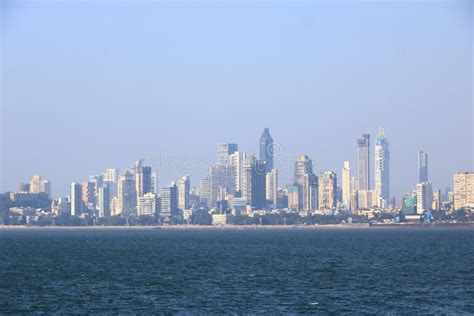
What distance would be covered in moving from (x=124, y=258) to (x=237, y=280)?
40.1 metres

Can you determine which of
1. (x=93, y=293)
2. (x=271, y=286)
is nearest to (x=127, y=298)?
(x=93, y=293)

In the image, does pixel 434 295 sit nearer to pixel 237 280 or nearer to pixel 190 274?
pixel 237 280

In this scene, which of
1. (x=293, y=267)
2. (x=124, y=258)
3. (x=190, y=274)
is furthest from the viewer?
(x=124, y=258)

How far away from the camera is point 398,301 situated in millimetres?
61781

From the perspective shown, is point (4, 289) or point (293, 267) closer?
point (4, 289)

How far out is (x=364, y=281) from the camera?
75562 mm

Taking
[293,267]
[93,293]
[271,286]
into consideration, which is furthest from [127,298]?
[293,267]

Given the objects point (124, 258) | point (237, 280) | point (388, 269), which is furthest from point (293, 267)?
point (124, 258)

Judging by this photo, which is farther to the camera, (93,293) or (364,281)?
(364,281)

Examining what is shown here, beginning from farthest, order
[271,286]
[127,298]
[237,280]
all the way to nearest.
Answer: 1. [237,280]
2. [271,286]
3. [127,298]

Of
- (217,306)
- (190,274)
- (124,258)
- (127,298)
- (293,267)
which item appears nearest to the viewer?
(217,306)

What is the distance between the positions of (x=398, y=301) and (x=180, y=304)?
13586 millimetres

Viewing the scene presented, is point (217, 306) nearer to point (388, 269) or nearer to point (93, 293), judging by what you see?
point (93, 293)

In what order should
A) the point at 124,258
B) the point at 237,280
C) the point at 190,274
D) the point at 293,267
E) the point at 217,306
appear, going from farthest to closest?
Answer: the point at 124,258 → the point at 293,267 → the point at 190,274 → the point at 237,280 → the point at 217,306
